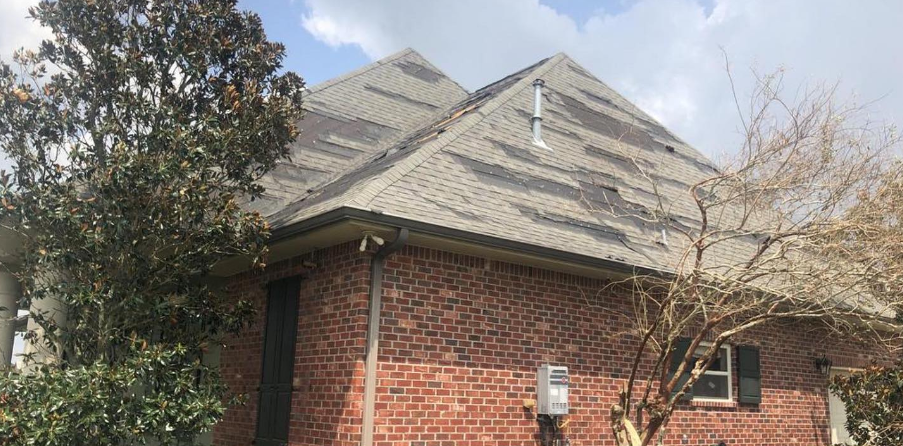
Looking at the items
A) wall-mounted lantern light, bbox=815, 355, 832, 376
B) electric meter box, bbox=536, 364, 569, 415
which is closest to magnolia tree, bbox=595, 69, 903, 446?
electric meter box, bbox=536, 364, 569, 415

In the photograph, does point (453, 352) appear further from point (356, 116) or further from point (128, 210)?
point (356, 116)

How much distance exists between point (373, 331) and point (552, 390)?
2093 mm

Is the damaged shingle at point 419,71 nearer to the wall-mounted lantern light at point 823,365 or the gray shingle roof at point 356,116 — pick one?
the gray shingle roof at point 356,116

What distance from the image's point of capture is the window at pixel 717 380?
991 cm

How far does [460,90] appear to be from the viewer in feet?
47.3

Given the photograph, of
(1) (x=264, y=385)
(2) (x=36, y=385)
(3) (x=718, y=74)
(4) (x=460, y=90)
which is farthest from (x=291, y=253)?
(4) (x=460, y=90)

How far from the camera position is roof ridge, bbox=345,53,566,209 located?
7.09 m

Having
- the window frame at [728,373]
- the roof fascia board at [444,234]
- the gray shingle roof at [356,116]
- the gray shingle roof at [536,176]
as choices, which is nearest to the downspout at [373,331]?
the roof fascia board at [444,234]

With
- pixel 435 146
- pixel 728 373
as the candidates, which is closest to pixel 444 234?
pixel 435 146

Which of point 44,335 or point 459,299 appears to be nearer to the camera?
point 44,335

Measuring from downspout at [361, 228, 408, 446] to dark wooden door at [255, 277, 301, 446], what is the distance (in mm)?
1252

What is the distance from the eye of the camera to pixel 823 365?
11.6 m

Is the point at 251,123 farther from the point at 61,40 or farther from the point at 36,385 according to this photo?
the point at 36,385

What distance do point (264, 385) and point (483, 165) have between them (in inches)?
135
